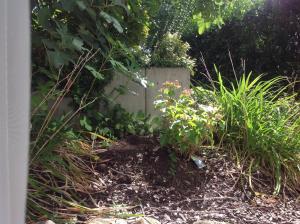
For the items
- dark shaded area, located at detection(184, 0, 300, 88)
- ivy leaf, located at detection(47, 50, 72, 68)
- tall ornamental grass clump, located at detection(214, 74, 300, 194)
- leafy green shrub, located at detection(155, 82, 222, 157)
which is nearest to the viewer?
ivy leaf, located at detection(47, 50, 72, 68)

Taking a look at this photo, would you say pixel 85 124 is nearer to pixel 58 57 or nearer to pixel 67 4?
pixel 58 57

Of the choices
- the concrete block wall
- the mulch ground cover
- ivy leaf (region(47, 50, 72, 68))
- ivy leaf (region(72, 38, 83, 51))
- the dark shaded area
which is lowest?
the mulch ground cover

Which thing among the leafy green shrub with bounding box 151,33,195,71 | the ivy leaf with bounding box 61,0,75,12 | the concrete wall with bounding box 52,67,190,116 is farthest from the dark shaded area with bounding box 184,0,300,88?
the ivy leaf with bounding box 61,0,75,12

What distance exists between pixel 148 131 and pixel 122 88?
1.58 ft

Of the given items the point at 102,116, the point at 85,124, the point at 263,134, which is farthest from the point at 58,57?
the point at 263,134

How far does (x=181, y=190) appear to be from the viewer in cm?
309

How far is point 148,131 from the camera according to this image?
12.6 ft

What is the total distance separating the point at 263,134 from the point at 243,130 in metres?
0.17

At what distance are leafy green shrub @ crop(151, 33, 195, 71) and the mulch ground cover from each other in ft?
3.82

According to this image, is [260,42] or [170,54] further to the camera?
[260,42]

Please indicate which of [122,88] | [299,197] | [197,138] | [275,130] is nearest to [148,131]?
[122,88]

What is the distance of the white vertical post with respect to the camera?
1021 mm

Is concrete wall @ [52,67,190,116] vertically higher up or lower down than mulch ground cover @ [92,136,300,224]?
higher up

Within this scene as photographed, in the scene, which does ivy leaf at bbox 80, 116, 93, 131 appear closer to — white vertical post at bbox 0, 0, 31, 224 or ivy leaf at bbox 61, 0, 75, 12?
ivy leaf at bbox 61, 0, 75, 12
